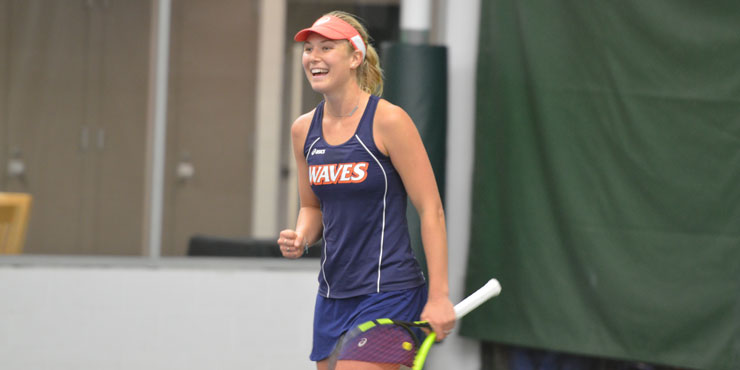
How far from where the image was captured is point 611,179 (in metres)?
4.88

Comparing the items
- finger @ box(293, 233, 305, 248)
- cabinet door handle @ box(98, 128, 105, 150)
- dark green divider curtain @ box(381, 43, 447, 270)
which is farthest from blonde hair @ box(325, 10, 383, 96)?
cabinet door handle @ box(98, 128, 105, 150)

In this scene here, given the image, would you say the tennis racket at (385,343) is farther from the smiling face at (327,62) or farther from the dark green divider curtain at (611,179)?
the dark green divider curtain at (611,179)

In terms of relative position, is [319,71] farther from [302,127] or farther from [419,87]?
[419,87]

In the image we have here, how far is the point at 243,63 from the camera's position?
5590 mm

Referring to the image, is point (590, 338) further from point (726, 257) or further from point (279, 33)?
point (279, 33)

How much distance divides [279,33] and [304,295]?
170 cm

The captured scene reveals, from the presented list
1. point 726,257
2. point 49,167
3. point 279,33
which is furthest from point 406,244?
point 49,167

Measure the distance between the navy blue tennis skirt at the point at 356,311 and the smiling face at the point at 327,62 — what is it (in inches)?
28.3

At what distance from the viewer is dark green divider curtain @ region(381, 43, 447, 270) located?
16.0ft

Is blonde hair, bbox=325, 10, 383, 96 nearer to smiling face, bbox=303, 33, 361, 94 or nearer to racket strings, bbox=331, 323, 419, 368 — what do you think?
smiling face, bbox=303, 33, 361, 94

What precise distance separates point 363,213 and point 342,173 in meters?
0.15

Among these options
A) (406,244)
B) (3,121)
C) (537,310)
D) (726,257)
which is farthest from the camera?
(3,121)

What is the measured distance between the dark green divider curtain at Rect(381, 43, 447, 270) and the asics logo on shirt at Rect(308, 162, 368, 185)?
2.02 m

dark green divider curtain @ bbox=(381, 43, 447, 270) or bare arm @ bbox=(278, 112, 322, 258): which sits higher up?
dark green divider curtain @ bbox=(381, 43, 447, 270)
